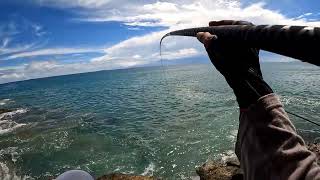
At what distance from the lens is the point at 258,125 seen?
1.67 metres

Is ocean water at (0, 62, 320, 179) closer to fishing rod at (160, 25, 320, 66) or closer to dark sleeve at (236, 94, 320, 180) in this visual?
dark sleeve at (236, 94, 320, 180)

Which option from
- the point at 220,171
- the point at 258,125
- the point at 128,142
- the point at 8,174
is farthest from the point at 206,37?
the point at 128,142

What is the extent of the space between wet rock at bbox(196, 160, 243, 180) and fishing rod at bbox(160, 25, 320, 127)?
1241cm

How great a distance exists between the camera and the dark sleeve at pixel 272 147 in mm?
1476

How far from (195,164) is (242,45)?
773 inches

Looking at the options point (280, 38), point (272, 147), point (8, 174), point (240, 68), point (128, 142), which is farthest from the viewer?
point (128, 142)

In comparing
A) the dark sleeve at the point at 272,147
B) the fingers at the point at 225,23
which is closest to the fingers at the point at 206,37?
the fingers at the point at 225,23

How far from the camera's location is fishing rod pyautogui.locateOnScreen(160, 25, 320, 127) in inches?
45.4

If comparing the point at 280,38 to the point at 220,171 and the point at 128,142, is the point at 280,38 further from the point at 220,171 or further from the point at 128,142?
the point at 128,142

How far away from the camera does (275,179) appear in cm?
149

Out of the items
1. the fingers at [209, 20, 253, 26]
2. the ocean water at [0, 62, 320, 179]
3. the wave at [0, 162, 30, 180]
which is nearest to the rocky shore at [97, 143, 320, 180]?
the ocean water at [0, 62, 320, 179]

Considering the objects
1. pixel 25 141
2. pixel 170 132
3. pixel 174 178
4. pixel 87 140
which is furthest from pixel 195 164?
pixel 25 141

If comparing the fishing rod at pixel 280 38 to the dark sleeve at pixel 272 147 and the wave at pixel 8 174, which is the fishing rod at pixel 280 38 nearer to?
the dark sleeve at pixel 272 147

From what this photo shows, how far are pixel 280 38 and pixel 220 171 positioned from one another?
14.0m
